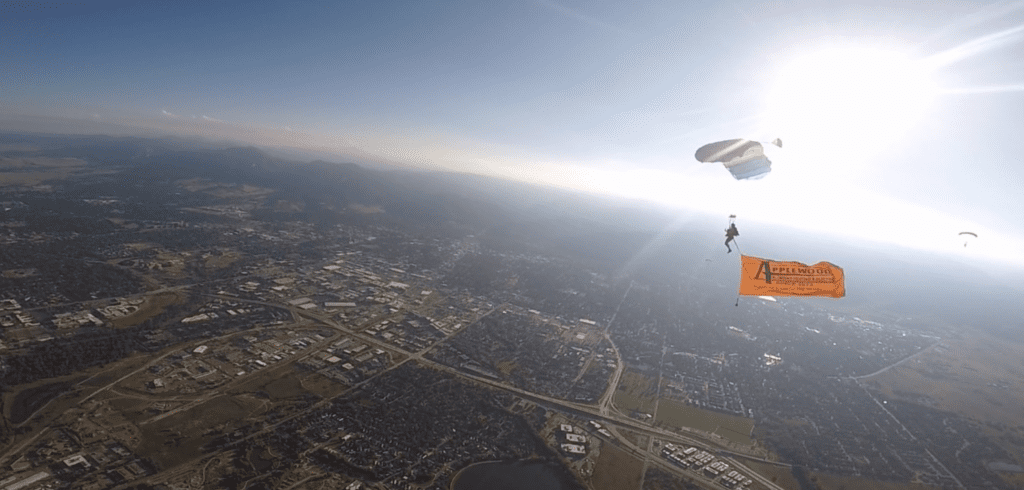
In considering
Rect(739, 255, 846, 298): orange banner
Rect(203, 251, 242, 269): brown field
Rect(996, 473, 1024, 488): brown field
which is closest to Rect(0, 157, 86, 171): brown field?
Rect(203, 251, 242, 269): brown field

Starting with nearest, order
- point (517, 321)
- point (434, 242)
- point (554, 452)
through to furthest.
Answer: point (554, 452)
point (517, 321)
point (434, 242)

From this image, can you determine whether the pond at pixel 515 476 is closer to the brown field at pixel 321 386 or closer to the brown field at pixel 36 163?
the brown field at pixel 321 386

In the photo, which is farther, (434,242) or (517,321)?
(434,242)

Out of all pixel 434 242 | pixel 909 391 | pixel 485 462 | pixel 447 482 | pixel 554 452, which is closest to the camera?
pixel 447 482

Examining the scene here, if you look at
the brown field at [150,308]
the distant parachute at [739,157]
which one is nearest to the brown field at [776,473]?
the distant parachute at [739,157]

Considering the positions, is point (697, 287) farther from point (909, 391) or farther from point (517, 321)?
point (517, 321)

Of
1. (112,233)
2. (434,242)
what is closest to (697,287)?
(434,242)

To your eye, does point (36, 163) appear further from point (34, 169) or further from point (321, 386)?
point (321, 386)
